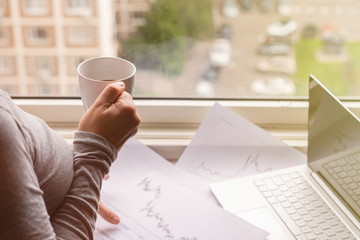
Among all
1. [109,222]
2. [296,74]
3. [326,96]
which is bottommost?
[109,222]

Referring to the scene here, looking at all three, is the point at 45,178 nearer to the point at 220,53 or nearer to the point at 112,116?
the point at 112,116

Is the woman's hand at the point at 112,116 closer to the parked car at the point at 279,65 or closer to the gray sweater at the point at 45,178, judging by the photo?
the gray sweater at the point at 45,178

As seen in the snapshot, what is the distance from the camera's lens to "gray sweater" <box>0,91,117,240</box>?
19.4 inches

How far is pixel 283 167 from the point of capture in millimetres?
920

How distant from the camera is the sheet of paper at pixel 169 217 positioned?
74cm

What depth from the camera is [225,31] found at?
1135 millimetres

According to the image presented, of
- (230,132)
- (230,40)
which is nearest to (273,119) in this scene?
(230,132)

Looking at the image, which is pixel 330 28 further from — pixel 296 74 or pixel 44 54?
pixel 44 54

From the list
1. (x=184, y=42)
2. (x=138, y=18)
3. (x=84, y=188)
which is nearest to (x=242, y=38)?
(x=184, y=42)

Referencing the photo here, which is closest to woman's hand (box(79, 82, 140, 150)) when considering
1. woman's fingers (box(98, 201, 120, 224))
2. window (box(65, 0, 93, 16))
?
woman's fingers (box(98, 201, 120, 224))

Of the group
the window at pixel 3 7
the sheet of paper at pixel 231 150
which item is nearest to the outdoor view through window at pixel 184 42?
the window at pixel 3 7

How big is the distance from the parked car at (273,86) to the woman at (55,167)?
536 mm

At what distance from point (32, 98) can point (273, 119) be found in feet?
1.85

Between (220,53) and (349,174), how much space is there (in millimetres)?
558
